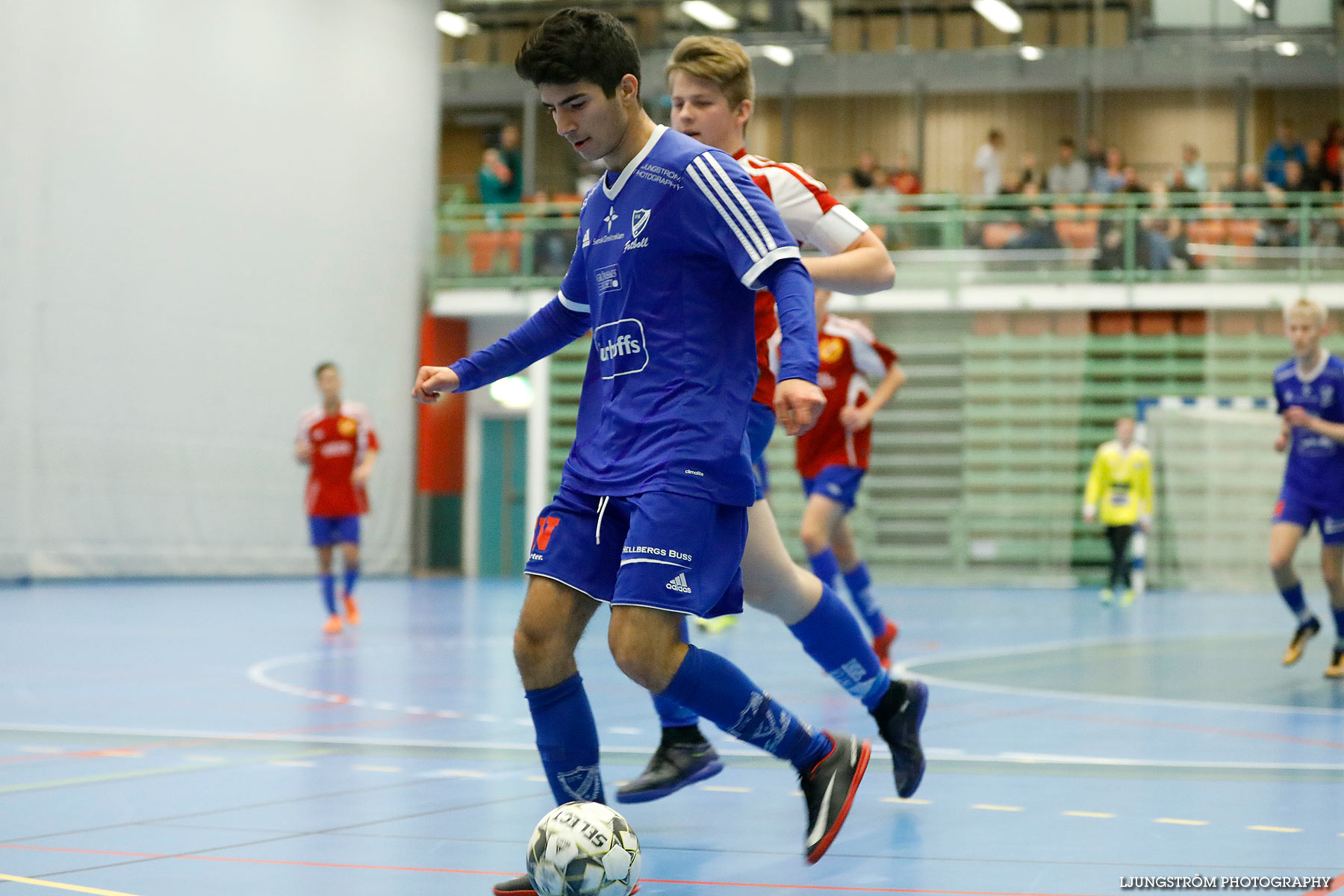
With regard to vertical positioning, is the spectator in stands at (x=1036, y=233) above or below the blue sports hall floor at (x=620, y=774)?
above

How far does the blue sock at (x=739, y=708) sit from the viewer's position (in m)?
3.60

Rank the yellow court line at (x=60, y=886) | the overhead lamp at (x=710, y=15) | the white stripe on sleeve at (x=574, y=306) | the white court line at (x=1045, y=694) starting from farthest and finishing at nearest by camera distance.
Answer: the overhead lamp at (x=710, y=15) → the white court line at (x=1045, y=694) → the white stripe on sleeve at (x=574, y=306) → the yellow court line at (x=60, y=886)

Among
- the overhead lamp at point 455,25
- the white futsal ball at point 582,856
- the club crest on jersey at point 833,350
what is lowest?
the white futsal ball at point 582,856

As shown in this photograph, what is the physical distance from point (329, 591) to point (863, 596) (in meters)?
5.76

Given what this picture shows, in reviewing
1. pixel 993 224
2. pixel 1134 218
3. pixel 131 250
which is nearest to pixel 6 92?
pixel 131 250

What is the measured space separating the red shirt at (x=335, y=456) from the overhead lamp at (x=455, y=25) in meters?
16.6

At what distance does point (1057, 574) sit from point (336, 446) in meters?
13.1

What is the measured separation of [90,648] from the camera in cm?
1062

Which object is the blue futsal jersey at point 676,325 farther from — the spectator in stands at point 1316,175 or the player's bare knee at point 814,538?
the spectator in stands at point 1316,175

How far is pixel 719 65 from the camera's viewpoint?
475cm

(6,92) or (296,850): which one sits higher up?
(6,92)

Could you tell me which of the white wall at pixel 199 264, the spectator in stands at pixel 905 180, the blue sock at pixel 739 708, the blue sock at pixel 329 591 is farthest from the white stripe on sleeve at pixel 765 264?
the spectator in stands at pixel 905 180

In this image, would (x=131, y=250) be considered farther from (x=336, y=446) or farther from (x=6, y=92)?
(x=336, y=446)

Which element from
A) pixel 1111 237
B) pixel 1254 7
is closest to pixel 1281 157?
pixel 1254 7
